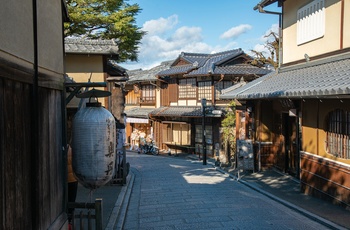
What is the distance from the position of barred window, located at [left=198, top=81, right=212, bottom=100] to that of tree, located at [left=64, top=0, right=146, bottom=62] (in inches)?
274

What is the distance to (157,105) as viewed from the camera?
113ft

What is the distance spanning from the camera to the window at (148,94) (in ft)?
115

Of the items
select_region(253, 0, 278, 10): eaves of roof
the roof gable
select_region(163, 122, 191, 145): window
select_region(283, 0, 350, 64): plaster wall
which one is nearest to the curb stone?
the roof gable

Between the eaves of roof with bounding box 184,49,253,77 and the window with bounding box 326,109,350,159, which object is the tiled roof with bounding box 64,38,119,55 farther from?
the eaves of roof with bounding box 184,49,253,77

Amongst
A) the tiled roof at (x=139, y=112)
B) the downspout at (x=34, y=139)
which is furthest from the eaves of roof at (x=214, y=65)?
the downspout at (x=34, y=139)

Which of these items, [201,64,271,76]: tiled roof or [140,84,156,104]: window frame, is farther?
[140,84,156,104]: window frame

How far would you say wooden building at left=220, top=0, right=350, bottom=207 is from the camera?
997cm

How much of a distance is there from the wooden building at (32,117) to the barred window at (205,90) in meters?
22.4

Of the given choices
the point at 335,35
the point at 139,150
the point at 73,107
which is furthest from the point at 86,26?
the point at 139,150

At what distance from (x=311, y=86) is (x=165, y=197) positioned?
18.6ft

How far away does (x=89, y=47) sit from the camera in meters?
14.7

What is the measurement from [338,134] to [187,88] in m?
20.2

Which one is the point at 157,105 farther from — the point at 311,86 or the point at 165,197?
the point at 311,86

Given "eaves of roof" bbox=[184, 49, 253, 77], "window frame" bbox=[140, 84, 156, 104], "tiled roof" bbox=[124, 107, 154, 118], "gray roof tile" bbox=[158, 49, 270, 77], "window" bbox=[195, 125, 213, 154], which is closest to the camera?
"eaves of roof" bbox=[184, 49, 253, 77]
